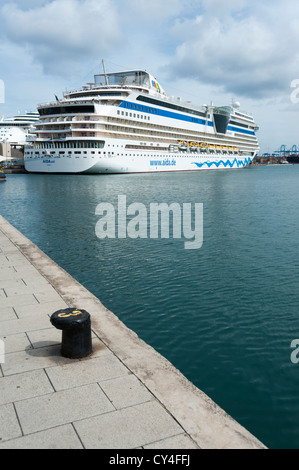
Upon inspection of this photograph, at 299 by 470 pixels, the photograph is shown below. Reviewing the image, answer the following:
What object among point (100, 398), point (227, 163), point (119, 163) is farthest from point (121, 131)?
point (100, 398)

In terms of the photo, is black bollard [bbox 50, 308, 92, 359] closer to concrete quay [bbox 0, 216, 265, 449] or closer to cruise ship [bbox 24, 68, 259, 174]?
concrete quay [bbox 0, 216, 265, 449]

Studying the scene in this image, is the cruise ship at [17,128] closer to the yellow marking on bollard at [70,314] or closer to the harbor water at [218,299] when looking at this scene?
the harbor water at [218,299]

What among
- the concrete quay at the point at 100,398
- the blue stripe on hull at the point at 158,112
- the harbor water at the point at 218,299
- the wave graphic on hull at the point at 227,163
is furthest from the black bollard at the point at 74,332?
the wave graphic on hull at the point at 227,163

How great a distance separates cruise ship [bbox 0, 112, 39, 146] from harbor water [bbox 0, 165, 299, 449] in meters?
119

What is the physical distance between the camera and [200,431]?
457 centimetres

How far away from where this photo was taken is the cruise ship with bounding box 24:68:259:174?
70.1 metres

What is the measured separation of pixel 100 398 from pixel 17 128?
145752 mm

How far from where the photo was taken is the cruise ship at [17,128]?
133 metres

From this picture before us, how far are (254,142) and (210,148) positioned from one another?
3939cm

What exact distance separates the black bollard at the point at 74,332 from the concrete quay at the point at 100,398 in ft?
0.45

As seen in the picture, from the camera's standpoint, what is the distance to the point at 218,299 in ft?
36.3

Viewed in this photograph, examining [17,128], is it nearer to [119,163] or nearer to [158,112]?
[158,112]

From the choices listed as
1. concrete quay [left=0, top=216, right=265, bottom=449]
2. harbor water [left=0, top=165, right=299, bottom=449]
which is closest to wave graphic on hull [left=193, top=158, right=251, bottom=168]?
harbor water [left=0, top=165, right=299, bottom=449]
